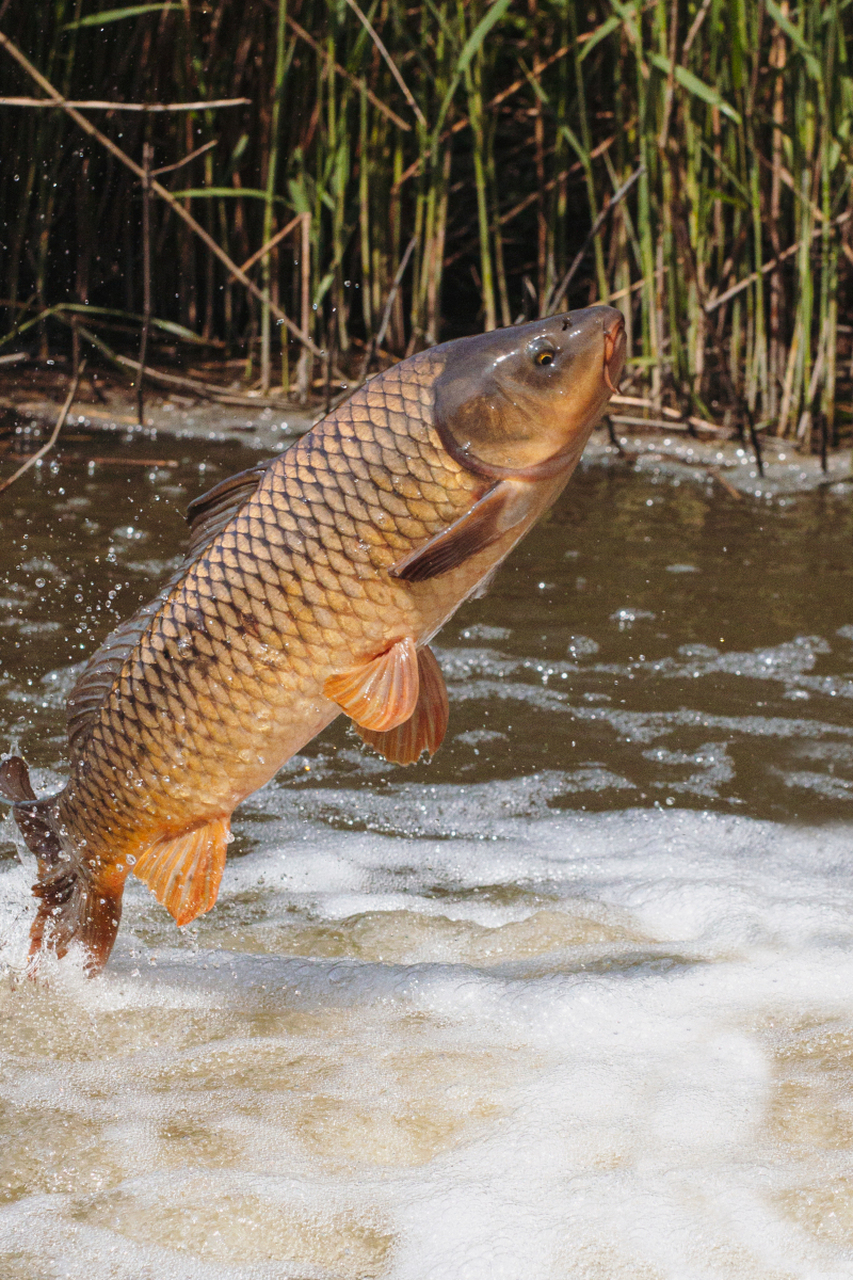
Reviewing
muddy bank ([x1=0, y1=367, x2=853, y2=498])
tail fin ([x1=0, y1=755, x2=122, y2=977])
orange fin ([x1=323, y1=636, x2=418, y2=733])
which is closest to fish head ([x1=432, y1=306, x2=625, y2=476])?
orange fin ([x1=323, y1=636, x2=418, y2=733])

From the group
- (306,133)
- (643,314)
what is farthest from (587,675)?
(306,133)

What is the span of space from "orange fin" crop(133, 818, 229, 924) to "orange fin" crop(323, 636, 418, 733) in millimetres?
269

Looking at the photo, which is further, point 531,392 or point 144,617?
point 144,617

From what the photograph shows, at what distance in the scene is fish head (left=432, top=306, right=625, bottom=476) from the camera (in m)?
1.79

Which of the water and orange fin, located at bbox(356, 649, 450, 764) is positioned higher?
orange fin, located at bbox(356, 649, 450, 764)

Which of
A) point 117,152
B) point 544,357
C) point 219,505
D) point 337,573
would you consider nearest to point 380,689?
point 337,573

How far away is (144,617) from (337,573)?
298 mm

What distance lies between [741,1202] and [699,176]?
426cm

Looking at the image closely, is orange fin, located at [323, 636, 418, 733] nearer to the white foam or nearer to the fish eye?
the fish eye

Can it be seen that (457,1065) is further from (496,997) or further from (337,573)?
(337,573)

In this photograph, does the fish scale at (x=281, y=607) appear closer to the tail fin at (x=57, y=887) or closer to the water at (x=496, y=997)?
the tail fin at (x=57, y=887)

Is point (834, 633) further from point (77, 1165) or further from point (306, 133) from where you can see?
point (306, 133)

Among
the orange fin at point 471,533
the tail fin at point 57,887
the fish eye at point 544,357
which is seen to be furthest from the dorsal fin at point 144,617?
the fish eye at point 544,357

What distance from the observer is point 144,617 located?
76.7 inches
